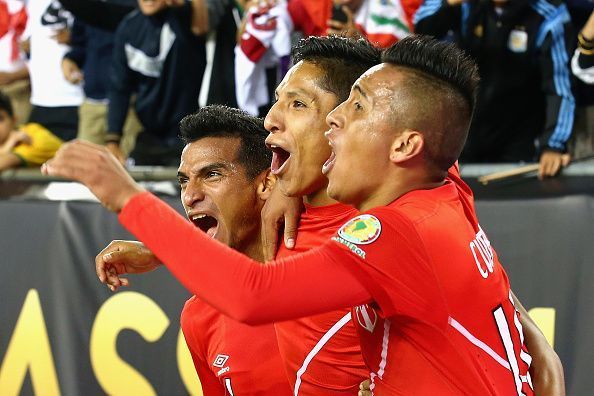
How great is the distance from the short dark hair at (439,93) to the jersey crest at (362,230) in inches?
10.7

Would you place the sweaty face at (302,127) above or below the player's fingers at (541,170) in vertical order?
above

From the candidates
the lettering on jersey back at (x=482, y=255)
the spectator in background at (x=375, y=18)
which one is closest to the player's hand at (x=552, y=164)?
the spectator in background at (x=375, y=18)

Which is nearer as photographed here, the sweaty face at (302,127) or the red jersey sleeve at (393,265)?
the red jersey sleeve at (393,265)

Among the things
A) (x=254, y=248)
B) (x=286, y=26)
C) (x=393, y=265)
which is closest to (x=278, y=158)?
(x=254, y=248)

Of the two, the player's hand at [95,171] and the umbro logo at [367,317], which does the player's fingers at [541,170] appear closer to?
the umbro logo at [367,317]

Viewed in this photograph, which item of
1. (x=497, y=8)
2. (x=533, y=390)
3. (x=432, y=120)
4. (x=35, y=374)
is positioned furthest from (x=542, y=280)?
(x=35, y=374)

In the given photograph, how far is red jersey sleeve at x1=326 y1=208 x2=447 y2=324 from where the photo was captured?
207 cm

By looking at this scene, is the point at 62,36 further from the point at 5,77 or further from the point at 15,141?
the point at 15,141

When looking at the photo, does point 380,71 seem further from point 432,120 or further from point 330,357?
point 330,357

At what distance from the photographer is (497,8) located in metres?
4.98

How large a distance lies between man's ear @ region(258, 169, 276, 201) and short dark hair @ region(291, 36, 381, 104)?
0.51 metres

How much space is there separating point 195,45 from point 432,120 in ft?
12.2

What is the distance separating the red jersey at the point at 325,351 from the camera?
2.67 metres

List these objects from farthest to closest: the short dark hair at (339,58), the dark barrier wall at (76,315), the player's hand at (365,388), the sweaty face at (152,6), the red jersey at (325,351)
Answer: the sweaty face at (152,6)
the dark barrier wall at (76,315)
the short dark hair at (339,58)
the red jersey at (325,351)
the player's hand at (365,388)
